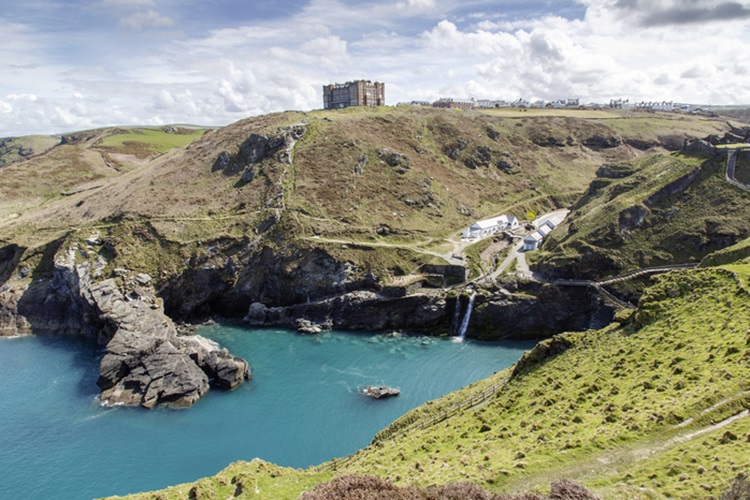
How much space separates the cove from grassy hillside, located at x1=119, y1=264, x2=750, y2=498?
16683 mm

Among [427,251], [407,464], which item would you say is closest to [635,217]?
[427,251]

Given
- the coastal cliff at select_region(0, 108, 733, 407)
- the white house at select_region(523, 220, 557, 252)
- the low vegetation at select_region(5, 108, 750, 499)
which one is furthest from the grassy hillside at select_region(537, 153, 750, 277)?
the coastal cliff at select_region(0, 108, 733, 407)

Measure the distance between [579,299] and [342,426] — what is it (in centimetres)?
4738

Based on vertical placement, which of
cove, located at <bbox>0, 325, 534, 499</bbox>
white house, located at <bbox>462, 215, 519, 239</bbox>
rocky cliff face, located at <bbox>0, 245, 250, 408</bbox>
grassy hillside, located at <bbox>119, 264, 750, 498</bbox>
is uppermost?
white house, located at <bbox>462, 215, 519, 239</bbox>

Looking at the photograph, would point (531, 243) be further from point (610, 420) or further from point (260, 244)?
point (610, 420)

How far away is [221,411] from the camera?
188ft

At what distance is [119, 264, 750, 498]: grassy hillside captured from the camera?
2105 centimetres

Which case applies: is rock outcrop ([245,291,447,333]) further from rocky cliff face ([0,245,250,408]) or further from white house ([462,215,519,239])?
white house ([462,215,519,239])

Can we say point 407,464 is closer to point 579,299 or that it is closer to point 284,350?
point 284,350

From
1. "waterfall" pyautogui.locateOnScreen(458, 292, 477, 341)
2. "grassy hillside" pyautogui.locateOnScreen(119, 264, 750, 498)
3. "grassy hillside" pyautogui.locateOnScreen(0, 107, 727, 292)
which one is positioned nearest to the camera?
"grassy hillside" pyautogui.locateOnScreen(119, 264, 750, 498)

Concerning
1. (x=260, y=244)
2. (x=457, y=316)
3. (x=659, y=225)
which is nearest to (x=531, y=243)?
(x=659, y=225)

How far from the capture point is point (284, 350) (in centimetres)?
7400

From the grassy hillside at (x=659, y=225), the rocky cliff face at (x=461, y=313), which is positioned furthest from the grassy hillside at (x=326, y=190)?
the grassy hillside at (x=659, y=225)

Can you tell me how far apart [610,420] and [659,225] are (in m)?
69.0
